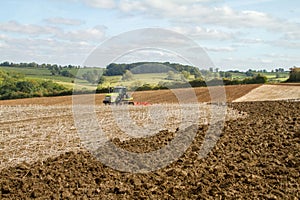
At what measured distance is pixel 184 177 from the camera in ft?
25.1

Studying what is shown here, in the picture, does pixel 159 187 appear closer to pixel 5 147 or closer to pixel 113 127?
pixel 5 147

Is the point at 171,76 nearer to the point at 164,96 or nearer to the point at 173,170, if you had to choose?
the point at 164,96

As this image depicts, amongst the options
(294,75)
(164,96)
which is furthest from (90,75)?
(294,75)

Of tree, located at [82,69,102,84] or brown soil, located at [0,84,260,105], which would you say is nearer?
tree, located at [82,69,102,84]

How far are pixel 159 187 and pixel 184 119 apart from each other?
33.9 feet

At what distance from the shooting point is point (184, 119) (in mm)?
17375

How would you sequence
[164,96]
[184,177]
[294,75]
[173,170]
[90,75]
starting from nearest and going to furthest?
[184,177] → [173,170] → [90,75] → [164,96] → [294,75]

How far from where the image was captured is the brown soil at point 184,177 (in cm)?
683

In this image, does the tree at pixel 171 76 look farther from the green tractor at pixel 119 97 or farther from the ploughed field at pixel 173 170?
the ploughed field at pixel 173 170

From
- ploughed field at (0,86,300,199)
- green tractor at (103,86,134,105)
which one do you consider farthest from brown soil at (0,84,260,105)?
ploughed field at (0,86,300,199)

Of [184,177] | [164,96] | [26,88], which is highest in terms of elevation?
[184,177]

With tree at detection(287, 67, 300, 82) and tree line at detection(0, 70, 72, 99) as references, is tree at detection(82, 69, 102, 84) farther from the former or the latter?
tree at detection(287, 67, 300, 82)

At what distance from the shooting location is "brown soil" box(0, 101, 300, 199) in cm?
683

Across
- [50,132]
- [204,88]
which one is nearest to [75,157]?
[50,132]
